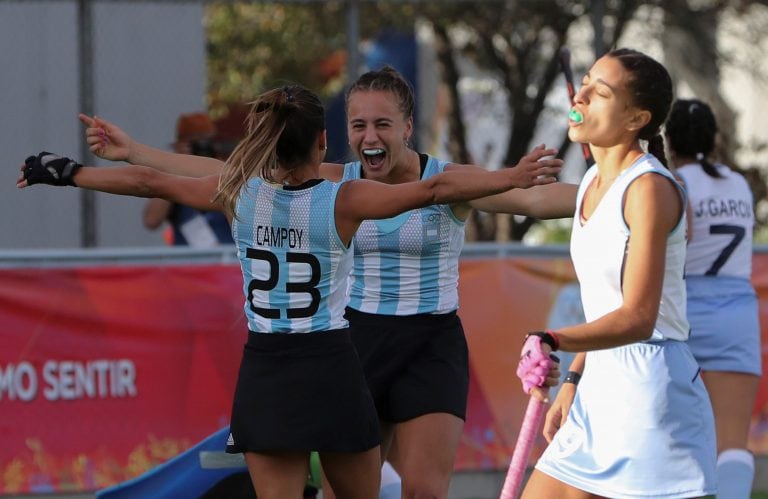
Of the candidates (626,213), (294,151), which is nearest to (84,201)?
(294,151)

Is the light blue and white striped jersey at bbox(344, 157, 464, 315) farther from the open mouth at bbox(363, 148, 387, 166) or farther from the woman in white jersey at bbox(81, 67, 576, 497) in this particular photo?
the open mouth at bbox(363, 148, 387, 166)

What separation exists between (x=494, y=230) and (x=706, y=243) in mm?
5894

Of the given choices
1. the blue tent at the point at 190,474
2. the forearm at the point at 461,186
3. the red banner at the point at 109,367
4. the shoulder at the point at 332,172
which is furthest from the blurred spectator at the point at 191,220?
the forearm at the point at 461,186

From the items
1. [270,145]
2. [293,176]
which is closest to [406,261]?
[293,176]

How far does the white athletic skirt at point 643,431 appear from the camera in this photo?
3.61 meters

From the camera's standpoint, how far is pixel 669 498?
11.8 feet

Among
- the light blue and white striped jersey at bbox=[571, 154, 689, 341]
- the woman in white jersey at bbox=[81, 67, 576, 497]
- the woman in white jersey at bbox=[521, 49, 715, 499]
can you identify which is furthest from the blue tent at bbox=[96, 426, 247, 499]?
the light blue and white striped jersey at bbox=[571, 154, 689, 341]

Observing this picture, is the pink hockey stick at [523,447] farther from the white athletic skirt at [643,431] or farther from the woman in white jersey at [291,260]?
the woman in white jersey at [291,260]

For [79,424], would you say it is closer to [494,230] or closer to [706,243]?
[706,243]

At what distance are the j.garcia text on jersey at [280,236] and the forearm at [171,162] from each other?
637mm

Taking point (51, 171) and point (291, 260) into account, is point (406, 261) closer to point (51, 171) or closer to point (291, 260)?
point (291, 260)

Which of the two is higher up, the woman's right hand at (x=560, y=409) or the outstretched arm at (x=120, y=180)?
the outstretched arm at (x=120, y=180)

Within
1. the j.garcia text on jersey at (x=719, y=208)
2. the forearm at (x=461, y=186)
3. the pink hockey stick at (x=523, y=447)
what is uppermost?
the forearm at (x=461, y=186)

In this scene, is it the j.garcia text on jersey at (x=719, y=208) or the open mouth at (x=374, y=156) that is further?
the j.garcia text on jersey at (x=719, y=208)
